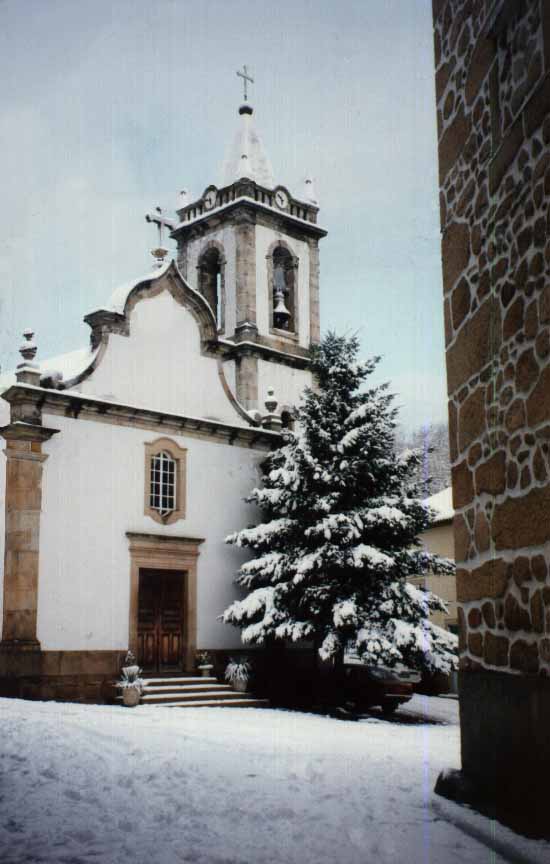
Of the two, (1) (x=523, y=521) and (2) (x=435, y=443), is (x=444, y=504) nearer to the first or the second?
(2) (x=435, y=443)

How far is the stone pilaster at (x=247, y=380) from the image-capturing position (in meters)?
27.2

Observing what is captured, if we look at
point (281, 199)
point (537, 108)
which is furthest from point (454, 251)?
point (281, 199)

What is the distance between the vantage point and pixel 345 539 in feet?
60.0

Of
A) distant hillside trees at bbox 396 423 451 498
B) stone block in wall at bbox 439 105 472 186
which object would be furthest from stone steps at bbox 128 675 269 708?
distant hillside trees at bbox 396 423 451 498

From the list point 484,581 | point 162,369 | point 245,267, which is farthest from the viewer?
point 245,267

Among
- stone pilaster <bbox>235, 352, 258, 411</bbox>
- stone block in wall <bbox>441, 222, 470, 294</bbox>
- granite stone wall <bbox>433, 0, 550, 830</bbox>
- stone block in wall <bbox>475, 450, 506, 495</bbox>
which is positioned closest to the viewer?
granite stone wall <bbox>433, 0, 550, 830</bbox>

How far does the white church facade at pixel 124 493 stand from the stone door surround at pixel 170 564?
3 centimetres

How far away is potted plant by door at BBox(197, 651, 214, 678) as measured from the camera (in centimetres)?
2009

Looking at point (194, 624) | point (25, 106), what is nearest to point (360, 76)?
point (25, 106)

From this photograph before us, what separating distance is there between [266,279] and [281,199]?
2.89 m

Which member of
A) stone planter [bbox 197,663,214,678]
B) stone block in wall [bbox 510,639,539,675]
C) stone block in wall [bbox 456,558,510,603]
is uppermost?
stone block in wall [bbox 456,558,510,603]

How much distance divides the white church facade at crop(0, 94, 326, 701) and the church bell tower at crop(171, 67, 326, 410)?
4921 mm

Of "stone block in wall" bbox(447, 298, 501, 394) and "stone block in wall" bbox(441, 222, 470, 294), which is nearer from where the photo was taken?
"stone block in wall" bbox(447, 298, 501, 394)

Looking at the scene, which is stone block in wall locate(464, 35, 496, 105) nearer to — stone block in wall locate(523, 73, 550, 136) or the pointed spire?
stone block in wall locate(523, 73, 550, 136)
